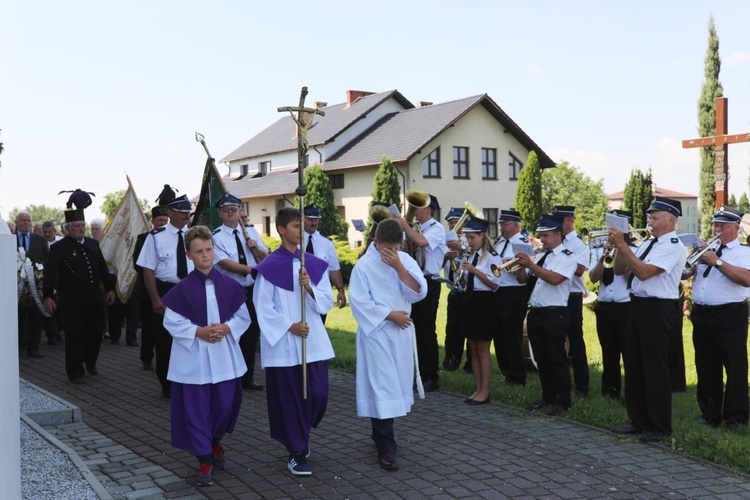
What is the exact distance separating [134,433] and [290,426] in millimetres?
2199

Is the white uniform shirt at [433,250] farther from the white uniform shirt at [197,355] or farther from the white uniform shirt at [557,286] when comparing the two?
the white uniform shirt at [197,355]

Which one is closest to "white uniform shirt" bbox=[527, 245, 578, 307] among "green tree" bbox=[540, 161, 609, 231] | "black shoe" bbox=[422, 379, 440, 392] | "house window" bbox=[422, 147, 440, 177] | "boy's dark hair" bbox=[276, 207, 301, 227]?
"black shoe" bbox=[422, 379, 440, 392]

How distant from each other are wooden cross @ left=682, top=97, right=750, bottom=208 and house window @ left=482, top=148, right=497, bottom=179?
21967 mm

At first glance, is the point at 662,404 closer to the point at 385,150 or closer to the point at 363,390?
the point at 363,390

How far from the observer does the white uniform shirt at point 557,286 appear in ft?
26.5

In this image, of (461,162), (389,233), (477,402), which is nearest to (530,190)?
(461,162)

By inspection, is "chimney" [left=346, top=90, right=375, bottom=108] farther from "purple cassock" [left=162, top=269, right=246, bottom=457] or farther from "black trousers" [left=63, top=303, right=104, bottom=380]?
"purple cassock" [left=162, top=269, right=246, bottom=457]

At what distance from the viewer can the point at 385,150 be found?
41125 mm

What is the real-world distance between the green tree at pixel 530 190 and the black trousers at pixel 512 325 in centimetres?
3191

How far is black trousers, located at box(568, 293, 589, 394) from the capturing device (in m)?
8.80

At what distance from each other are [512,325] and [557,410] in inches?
66.4

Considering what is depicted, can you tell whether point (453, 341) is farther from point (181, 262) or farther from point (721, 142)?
point (721, 142)

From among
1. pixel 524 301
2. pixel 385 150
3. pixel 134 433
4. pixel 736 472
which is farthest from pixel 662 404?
pixel 385 150

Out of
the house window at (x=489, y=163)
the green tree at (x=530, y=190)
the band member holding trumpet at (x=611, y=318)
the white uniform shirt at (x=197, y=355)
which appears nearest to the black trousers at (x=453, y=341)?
the band member holding trumpet at (x=611, y=318)
